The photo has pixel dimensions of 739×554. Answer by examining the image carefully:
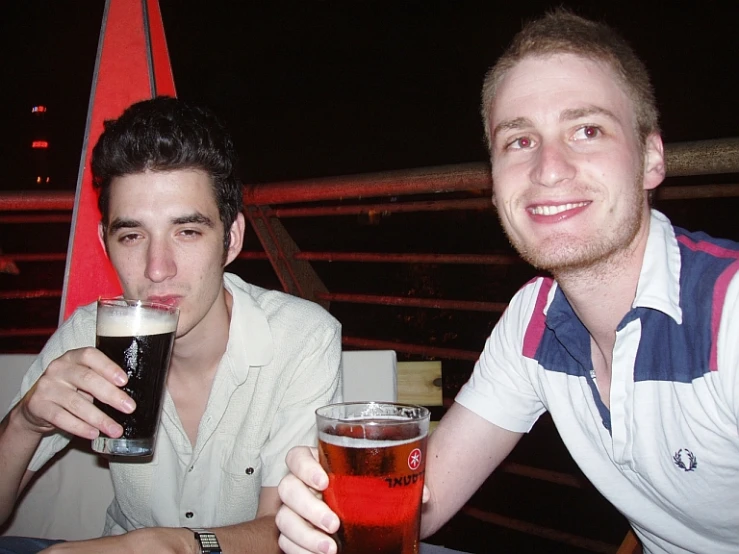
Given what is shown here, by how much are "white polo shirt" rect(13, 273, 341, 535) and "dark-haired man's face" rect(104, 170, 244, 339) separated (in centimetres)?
21

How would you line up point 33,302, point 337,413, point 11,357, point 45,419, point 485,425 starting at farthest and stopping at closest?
point 33,302 → point 11,357 → point 485,425 → point 45,419 → point 337,413

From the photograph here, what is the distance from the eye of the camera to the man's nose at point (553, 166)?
4.46 feet

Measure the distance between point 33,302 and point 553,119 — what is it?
1519 cm

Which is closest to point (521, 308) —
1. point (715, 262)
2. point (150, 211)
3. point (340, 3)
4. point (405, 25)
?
point (715, 262)

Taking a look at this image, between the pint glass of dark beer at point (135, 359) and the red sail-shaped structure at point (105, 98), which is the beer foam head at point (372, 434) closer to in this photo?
the pint glass of dark beer at point (135, 359)

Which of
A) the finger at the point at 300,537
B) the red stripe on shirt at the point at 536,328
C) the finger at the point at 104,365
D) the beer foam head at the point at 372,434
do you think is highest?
the red stripe on shirt at the point at 536,328

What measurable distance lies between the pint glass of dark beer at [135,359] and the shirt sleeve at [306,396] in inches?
15.6

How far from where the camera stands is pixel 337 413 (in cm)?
85

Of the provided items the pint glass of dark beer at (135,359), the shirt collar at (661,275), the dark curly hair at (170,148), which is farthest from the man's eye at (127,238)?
the shirt collar at (661,275)

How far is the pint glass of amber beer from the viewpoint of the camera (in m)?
0.78

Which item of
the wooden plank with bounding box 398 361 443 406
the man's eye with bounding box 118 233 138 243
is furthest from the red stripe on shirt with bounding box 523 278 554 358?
the man's eye with bounding box 118 233 138 243

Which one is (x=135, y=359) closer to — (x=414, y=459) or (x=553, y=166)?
(x=414, y=459)

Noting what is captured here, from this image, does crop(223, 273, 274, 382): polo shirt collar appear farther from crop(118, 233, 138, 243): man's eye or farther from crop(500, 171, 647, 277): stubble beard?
crop(500, 171, 647, 277): stubble beard

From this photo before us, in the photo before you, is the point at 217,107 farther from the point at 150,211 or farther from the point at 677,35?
the point at 150,211
